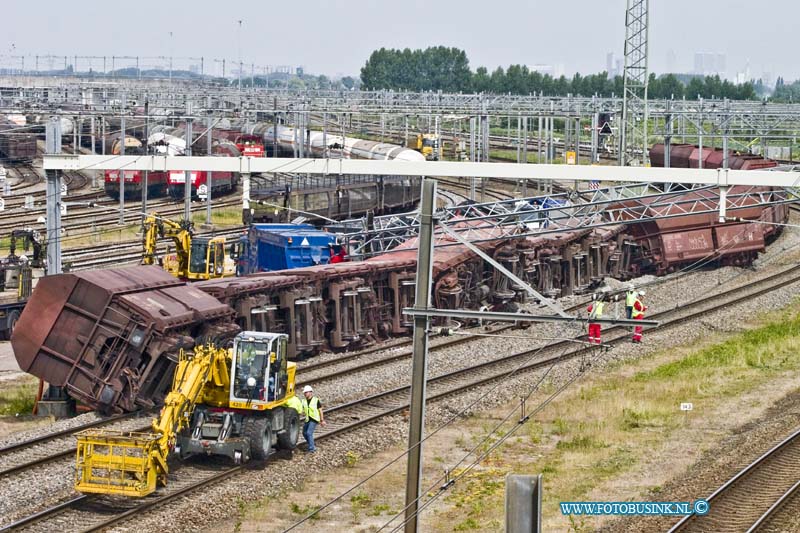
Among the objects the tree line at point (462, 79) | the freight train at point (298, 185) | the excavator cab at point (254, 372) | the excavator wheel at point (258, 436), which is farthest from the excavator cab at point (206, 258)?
the tree line at point (462, 79)

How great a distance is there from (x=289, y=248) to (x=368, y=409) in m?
14.4

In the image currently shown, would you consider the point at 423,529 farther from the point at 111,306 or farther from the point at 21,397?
the point at 21,397

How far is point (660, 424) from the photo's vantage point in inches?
965

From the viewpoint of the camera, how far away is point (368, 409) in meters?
25.4

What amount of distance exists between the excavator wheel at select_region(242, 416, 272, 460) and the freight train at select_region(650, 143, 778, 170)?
120ft

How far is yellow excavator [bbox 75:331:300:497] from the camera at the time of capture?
769 inches

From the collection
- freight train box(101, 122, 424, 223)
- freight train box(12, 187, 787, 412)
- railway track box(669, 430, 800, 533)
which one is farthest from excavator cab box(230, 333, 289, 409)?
freight train box(101, 122, 424, 223)

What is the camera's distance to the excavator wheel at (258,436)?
2067cm

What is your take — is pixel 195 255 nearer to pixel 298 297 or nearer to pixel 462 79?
pixel 298 297

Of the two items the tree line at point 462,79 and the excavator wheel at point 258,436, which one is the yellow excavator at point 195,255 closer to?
the excavator wheel at point 258,436

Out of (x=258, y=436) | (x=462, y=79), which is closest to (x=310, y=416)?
(x=258, y=436)

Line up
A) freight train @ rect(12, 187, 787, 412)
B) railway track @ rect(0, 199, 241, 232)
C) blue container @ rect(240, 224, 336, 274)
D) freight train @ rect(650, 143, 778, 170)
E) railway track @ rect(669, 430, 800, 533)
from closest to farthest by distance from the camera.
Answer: railway track @ rect(669, 430, 800, 533), freight train @ rect(12, 187, 787, 412), blue container @ rect(240, 224, 336, 274), freight train @ rect(650, 143, 778, 170), railway track @ rect(0, 199, 241, 232)

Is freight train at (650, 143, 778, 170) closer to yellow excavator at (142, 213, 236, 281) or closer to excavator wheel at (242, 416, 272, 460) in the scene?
yellow excavator at (142, 213, 236, 281)

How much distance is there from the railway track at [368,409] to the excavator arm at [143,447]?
30cm
